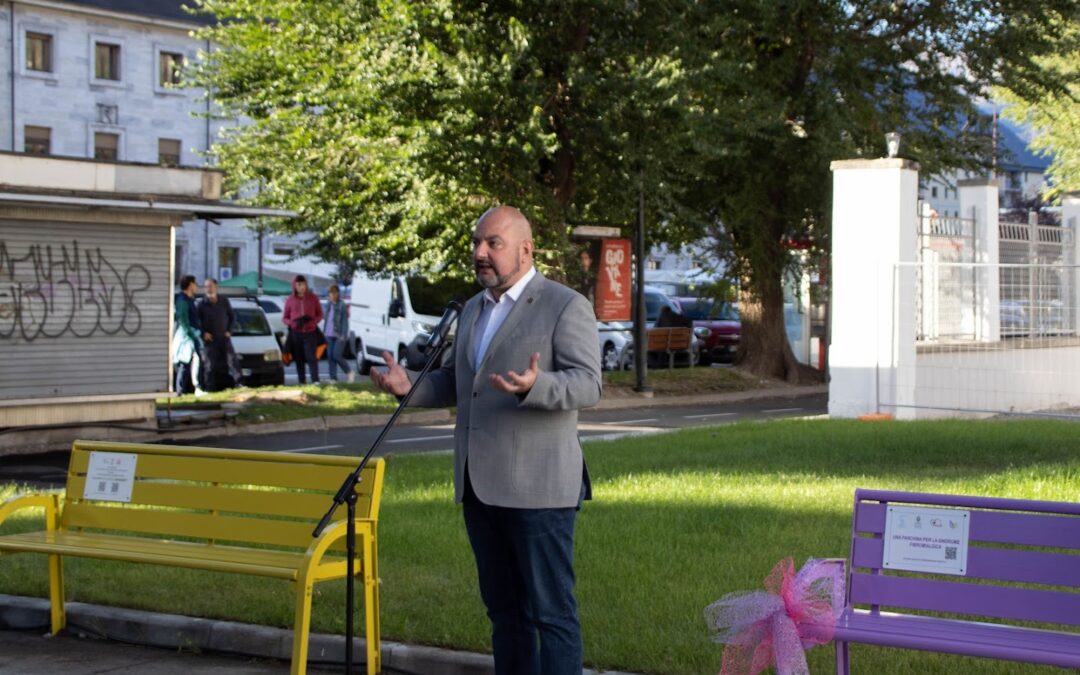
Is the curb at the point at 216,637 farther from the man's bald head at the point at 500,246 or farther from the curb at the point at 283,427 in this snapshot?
the curb at the point at 283,427

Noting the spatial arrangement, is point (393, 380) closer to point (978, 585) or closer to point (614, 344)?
point (978, 585)

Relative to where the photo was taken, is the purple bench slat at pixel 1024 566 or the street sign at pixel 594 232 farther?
the street sign at pixel 594 232

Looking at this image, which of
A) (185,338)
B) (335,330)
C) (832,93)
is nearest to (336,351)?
(335,330)

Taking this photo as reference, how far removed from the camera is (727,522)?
399 inches

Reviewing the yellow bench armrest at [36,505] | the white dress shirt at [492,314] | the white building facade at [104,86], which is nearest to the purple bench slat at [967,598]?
the white dress shirt at [492,314]

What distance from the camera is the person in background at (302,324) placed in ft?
88.5

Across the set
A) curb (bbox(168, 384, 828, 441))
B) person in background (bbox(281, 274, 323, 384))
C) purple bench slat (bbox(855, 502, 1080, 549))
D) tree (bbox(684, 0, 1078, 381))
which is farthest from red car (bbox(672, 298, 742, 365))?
purple bench slat (bbox(855, 502, 1080, 549))

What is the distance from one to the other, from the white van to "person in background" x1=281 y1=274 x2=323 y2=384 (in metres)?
Answer: 2.50

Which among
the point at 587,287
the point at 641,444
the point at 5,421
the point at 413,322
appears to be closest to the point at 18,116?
the point at 413,322

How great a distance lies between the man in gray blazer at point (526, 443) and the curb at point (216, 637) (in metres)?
1.09

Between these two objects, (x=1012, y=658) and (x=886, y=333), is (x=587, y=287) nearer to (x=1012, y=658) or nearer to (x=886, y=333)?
(x=886, y=333)

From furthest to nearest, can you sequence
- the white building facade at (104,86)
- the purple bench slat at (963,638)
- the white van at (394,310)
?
the white building facade at (104,86), the white van at (394,310), the purple bench slat at (963,638)

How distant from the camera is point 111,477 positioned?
8023 mm

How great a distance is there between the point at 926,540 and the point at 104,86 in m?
56.0
